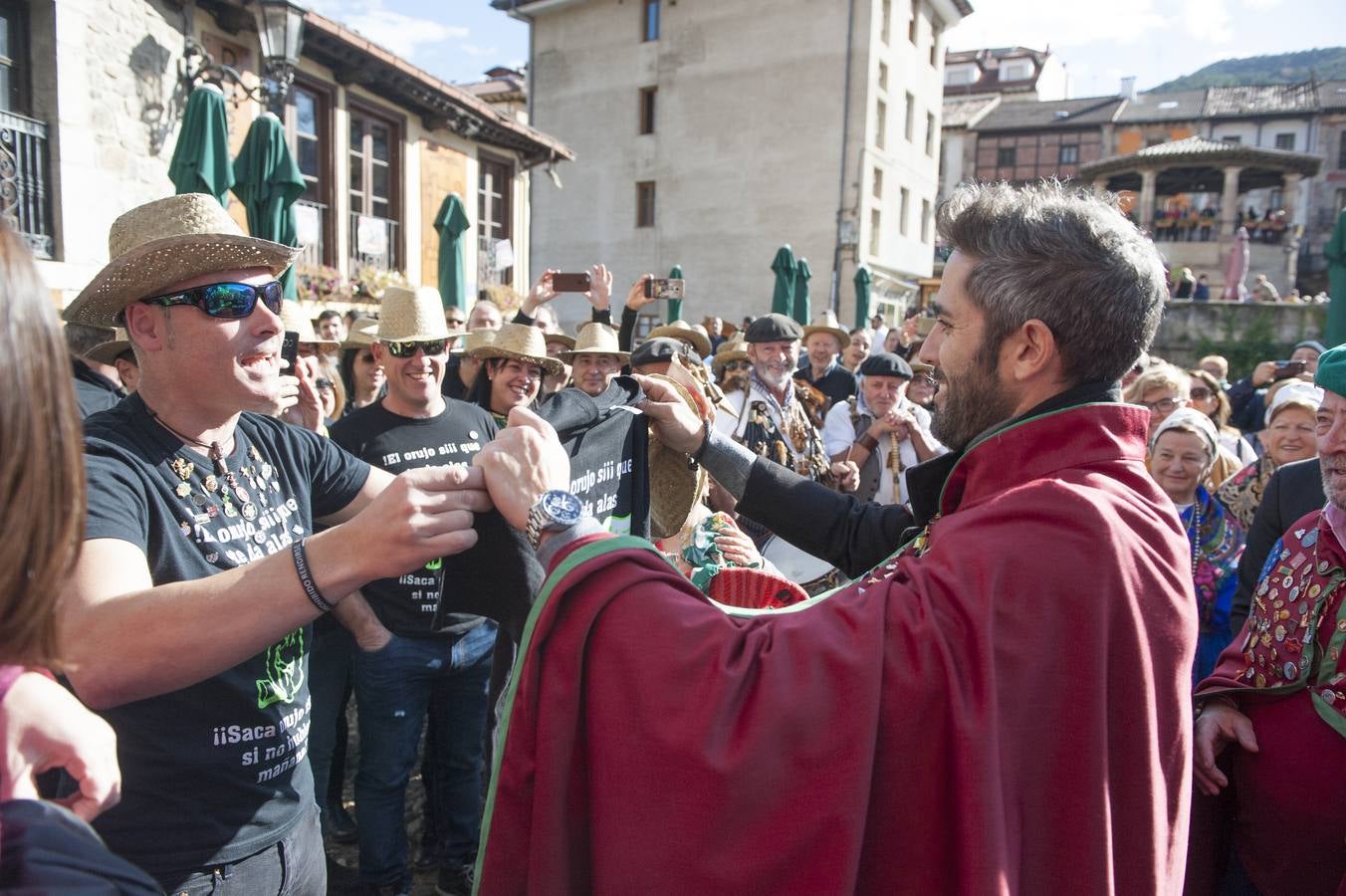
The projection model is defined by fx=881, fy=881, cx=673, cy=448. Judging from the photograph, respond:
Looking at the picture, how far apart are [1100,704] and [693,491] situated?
1781mm

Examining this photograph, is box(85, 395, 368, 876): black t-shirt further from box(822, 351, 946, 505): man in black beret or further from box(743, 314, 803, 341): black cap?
box(743, 314, 803, 341): black cap

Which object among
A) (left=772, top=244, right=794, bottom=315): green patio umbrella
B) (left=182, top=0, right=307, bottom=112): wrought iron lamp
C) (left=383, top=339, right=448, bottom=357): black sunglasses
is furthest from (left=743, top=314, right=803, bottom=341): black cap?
(left=772, top=244, right=794, bottom=315): green patio umbrella

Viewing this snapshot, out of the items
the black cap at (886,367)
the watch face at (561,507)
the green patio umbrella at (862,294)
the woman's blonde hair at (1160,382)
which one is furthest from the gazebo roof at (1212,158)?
the watch face at (561,507)

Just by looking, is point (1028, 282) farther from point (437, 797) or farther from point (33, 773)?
point (437, 797)

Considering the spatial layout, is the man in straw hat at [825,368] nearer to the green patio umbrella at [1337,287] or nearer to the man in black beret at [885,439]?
the man in black beret at [885,439]

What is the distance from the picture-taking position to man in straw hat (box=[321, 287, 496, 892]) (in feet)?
11.6

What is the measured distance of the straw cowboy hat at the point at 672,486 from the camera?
2975 millimetres

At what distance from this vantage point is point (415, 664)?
3576mm

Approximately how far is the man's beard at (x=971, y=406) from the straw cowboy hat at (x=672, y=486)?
118 cm

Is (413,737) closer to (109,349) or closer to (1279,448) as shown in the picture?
(109,349)

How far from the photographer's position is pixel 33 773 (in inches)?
40.8

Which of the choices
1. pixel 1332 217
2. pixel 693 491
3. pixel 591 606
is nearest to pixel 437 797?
pixel 693 491

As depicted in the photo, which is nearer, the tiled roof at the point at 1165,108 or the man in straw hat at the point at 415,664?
the man in straw hat at the point at 415,664

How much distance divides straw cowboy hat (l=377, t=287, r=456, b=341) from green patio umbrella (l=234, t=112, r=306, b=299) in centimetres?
249
